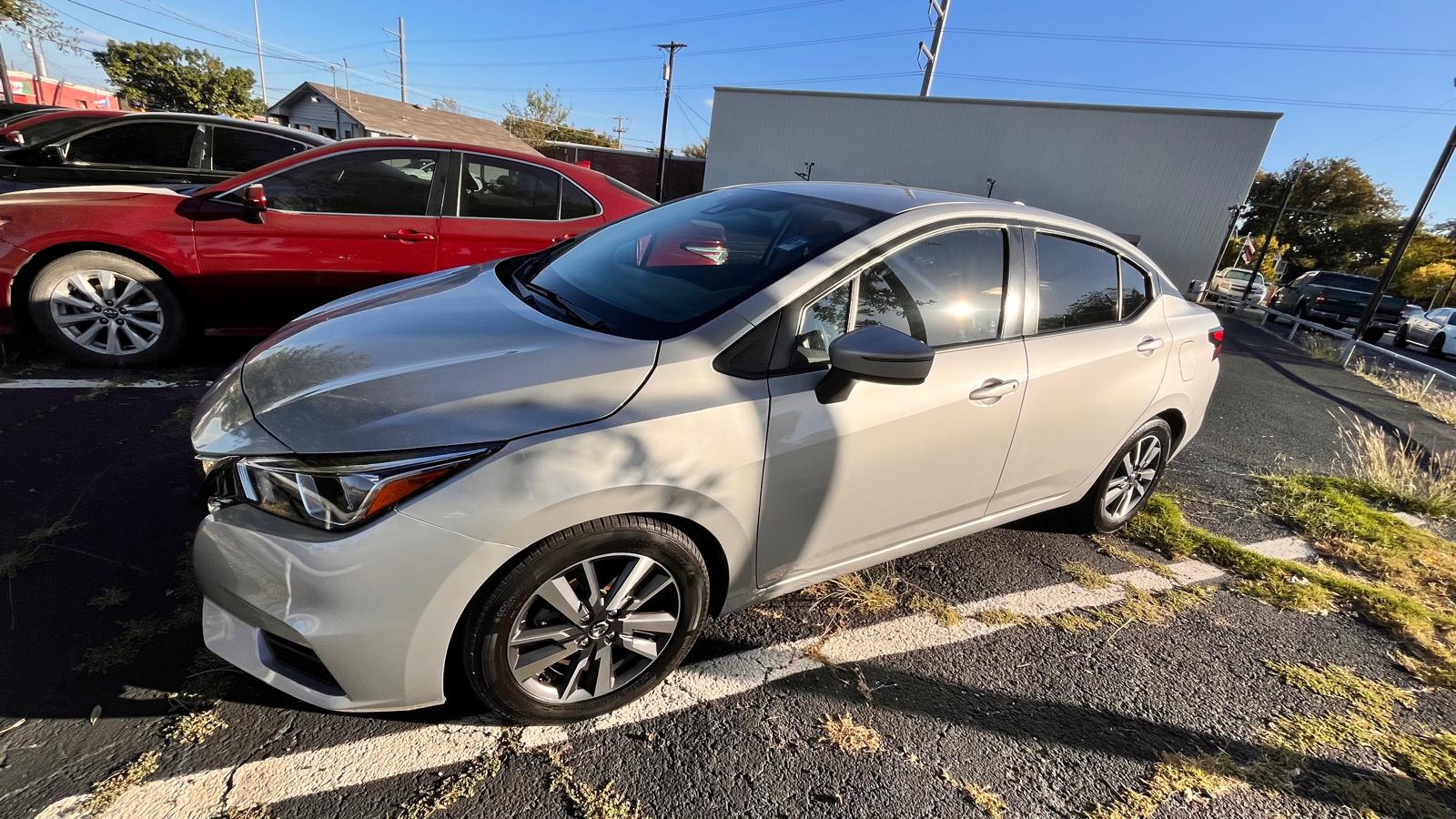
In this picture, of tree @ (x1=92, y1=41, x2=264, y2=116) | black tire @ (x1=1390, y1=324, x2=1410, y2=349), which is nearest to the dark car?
black tire @ (x1=1390, y1=324, x2=1410, y2=349)

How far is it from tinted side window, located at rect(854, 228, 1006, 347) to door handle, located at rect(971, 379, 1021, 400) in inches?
6.7

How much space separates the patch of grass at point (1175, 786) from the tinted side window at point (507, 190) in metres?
4.59

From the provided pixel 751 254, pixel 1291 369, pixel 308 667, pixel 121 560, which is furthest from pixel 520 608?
pixel 1291 369

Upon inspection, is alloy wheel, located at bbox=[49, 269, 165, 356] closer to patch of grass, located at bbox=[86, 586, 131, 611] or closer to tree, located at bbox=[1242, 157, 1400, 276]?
patch of grass, located at bbox=[86, 586, 131, 611]

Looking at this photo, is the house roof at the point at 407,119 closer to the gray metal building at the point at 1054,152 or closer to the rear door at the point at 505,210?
the gray metal building at the point at 1054,152

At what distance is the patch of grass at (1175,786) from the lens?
184 cm

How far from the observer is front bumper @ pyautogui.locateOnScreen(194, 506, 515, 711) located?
4.97ft

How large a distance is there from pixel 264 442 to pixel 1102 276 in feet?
10.4

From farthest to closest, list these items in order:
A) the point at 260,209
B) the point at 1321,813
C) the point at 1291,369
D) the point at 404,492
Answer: the point at 1291,369
the point at 260,209
the point at 1321,813
the point at 404,492

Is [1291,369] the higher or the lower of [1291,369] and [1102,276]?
the lower

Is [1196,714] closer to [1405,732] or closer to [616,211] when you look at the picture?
[1405,732]

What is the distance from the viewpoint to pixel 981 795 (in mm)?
1840

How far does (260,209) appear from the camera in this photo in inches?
157

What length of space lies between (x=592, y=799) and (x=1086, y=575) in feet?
7.93
